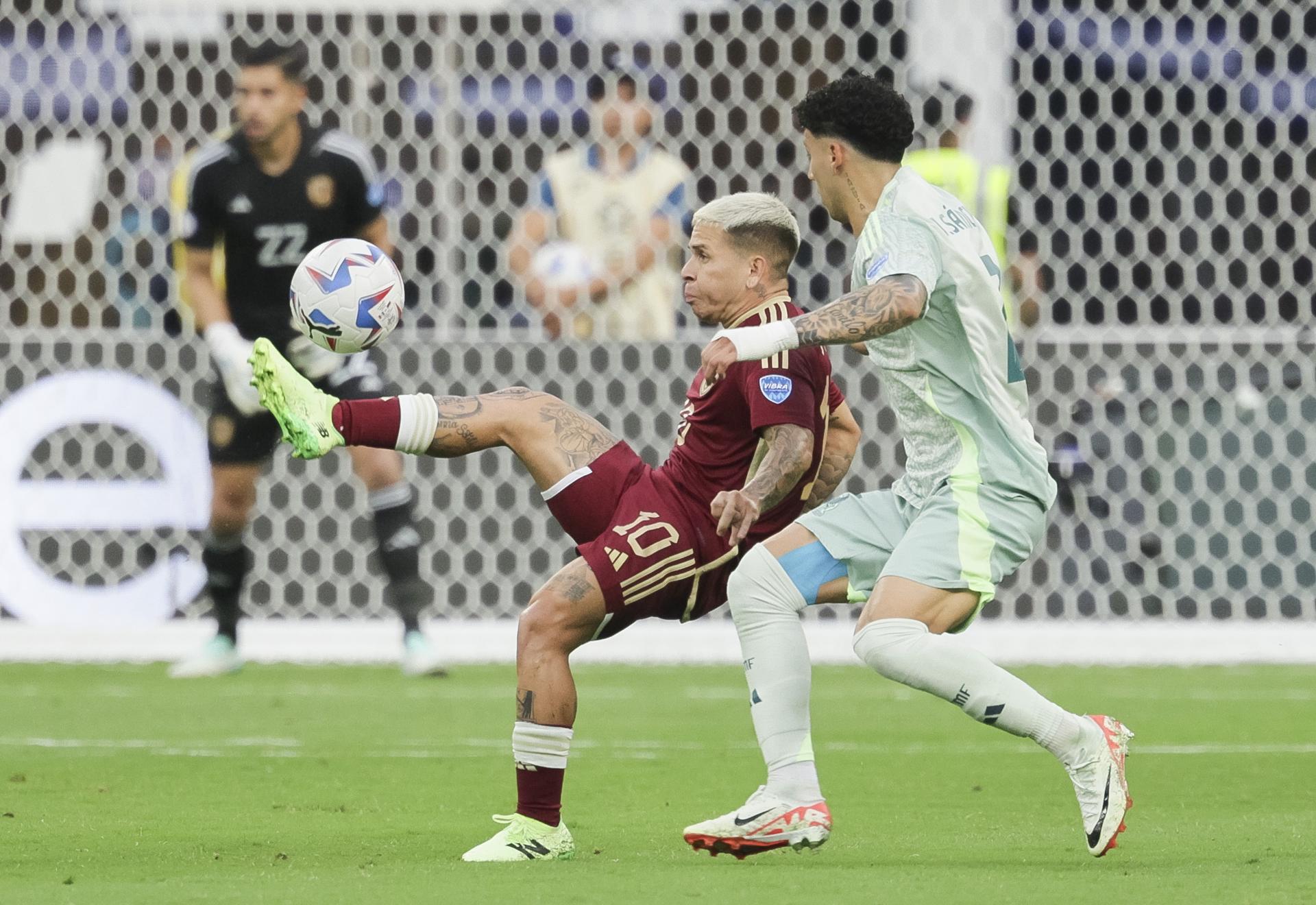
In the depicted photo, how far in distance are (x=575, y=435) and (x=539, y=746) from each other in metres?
0.74

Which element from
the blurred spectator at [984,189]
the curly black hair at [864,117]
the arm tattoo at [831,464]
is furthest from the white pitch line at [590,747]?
the blurred spectator at [984,189]

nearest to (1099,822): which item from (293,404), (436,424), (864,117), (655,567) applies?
(655,567)

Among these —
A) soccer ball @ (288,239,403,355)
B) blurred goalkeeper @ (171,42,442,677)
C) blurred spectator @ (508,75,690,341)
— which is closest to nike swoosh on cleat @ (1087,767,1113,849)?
soccer ball @ (288,239,403,355)

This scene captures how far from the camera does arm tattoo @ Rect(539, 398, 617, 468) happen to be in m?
4.88

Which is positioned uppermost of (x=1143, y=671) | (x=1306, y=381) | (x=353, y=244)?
(x=353, y=244)

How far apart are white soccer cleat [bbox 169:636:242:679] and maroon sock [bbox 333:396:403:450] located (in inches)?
179

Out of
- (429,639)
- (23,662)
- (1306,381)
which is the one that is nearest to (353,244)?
(429,639)

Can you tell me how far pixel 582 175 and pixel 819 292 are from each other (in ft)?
4.14

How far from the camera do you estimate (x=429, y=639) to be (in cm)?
973

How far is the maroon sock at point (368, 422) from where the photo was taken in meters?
4.72

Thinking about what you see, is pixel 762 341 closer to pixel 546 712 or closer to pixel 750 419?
pixel 750 419

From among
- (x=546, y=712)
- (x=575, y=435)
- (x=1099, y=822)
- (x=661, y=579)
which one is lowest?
(x=1099, y=822)

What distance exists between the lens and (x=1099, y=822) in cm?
429

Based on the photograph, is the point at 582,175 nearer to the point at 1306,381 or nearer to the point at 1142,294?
the point at 1142,294
